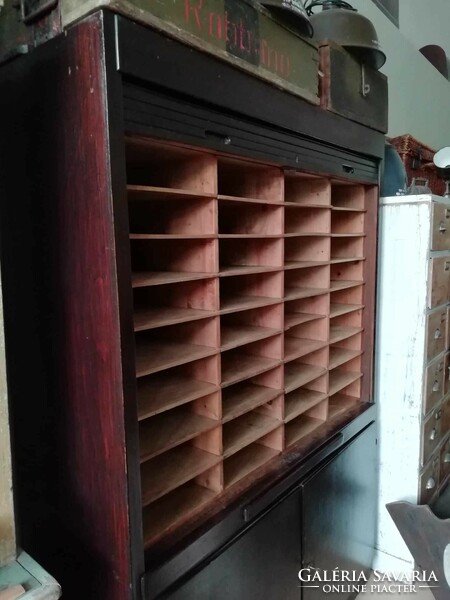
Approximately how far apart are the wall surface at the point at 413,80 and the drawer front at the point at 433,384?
1619 mm

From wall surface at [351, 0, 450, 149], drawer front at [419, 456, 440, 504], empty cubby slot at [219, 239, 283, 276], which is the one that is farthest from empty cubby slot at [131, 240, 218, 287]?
wall surface at [351, 0, 450, 149]

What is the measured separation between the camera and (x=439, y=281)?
1.94 meters

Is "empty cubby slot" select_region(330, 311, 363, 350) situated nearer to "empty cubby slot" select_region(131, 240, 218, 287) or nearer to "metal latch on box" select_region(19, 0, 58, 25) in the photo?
"empty cubby slot" select_region(131, 240, 218, 287)

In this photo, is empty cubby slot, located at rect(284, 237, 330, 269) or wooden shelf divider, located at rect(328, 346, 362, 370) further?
wooden shelf divider, located at rect(328, 346, 362, 370)

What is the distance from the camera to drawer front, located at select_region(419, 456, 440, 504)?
198cm

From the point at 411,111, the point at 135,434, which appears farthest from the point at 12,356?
the point at 411,111

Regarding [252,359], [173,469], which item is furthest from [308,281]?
[173,469]

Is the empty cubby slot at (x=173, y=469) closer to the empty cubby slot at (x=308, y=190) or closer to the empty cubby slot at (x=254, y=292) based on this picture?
the empty cubby slot at (x=254, y=292)

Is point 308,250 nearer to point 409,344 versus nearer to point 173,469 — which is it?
point 409,344

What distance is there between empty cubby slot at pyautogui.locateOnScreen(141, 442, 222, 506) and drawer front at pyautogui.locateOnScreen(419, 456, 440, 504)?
1.26 metres

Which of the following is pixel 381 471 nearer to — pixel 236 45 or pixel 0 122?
pixel 236 45

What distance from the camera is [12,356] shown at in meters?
1.12

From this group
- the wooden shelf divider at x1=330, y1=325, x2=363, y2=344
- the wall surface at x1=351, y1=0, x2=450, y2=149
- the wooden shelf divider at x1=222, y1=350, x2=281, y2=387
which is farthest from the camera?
the wall surface at x1=351, y1=0, x2=450, y2=149

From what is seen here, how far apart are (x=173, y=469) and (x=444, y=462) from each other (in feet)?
5.64
